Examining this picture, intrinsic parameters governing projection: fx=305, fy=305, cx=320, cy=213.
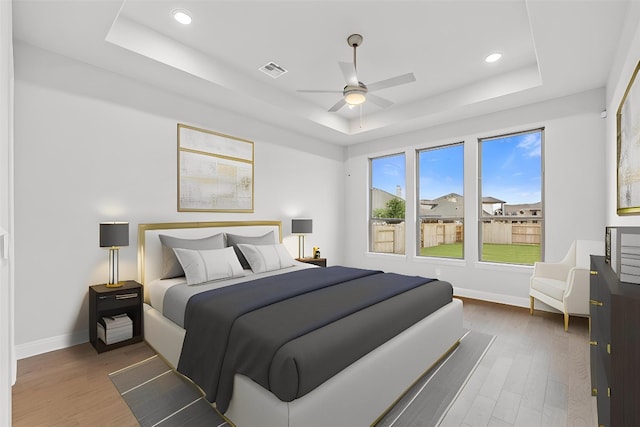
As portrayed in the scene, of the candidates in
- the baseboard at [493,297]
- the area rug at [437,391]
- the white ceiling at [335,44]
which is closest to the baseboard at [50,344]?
the white ceiling at [335,44]

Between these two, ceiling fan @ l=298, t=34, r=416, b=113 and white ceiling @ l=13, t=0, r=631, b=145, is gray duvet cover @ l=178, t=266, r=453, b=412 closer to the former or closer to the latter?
ceiling fan @ l=298, t=34, r=416, b=113

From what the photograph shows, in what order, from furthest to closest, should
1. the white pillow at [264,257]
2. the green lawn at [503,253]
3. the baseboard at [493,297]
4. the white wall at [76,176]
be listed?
the green lawn at [503,253], the baseboard at [493,297], the white pillow at [264,257], the white wall at [76,176]

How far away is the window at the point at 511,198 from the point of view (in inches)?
168

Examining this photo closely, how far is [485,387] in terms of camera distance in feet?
7.56

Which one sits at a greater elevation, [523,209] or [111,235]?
[523,209]

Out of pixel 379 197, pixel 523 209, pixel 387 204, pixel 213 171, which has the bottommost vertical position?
pixel 523 209

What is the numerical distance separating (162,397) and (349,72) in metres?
3.00

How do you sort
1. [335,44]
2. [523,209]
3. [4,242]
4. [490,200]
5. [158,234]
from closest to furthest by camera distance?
[4,242] < [335,44] < [158,234] < [523,209] < [490,200]

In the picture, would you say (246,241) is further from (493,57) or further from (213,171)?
(493,57)

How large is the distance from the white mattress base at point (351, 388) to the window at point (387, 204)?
315 cm

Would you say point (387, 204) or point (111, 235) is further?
point (387, 204)

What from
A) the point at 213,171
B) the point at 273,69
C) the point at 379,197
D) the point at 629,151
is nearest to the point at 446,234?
the point at 379,197

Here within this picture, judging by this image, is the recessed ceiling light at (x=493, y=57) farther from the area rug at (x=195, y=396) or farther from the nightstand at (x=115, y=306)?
the nightstand at (x=115, y=306)

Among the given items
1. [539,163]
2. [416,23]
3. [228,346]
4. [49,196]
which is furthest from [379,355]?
[539,163]
